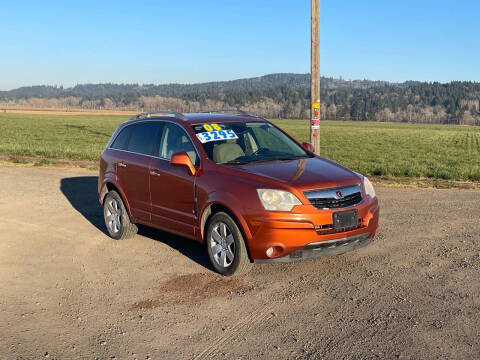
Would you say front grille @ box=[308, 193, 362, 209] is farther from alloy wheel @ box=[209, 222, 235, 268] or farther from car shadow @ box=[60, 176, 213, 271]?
car shadow @ box=[60, 176, 213, 271]

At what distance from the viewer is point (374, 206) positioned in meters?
6.09

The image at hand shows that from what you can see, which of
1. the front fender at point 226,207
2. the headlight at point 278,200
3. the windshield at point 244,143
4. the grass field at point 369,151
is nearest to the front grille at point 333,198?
the headlight at point 278,200

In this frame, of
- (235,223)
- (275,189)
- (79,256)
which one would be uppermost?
(275,189)

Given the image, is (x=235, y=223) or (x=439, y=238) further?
(x=439, y=238)

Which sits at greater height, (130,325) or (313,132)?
(313,132)

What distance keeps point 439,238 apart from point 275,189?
308 centimetres

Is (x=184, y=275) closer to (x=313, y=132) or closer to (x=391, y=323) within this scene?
(x=391, y=323)

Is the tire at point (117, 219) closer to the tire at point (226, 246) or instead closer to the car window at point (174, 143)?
the car window at point (174, 143)

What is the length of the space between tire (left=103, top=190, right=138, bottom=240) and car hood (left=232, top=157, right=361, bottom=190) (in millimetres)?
2361

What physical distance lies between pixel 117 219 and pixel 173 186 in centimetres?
162

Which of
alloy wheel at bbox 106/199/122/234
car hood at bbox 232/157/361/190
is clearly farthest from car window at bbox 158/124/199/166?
alloy wheel at bbox 106/199/122/234

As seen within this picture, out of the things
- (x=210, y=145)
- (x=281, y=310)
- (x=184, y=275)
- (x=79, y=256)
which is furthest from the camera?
(x=79, y=256)

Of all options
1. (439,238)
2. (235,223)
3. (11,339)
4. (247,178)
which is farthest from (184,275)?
(439,238)

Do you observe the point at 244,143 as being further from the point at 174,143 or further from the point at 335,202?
the point at 335,202
